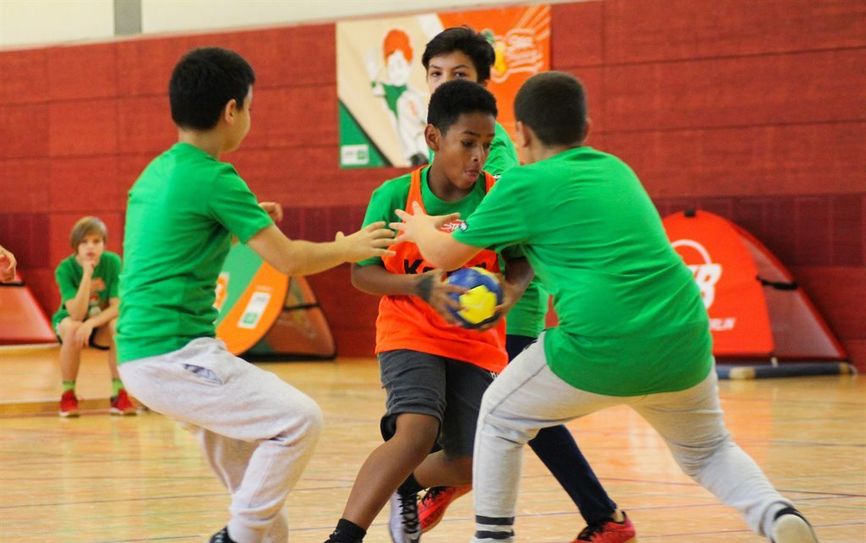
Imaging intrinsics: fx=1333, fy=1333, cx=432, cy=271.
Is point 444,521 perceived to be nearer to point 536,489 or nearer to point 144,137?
point 536,489

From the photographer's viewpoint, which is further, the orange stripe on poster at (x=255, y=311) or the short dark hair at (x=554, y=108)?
the orange stripe on poster at (x=255, y=311)

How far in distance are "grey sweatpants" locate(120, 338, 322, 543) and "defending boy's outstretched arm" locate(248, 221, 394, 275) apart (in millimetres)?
278

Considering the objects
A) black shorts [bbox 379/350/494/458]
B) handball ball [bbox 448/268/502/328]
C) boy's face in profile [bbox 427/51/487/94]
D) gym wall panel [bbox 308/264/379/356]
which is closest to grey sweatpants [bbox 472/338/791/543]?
handball ball [bbox 448/268/502/328]

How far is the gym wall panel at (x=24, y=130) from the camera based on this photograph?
43.7ft

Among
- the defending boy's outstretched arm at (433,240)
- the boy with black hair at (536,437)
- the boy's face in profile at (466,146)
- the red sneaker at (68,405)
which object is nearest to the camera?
the defending boy's outstretched arm at (433,240)

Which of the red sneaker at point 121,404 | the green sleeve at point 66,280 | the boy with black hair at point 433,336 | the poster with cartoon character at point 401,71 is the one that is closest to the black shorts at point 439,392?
the boy with black hair at point 433,336

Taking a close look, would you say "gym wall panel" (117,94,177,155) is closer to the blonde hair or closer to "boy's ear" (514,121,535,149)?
the blonde hair

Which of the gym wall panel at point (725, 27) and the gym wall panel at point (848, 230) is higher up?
the gym wall panel at point (725, 27)

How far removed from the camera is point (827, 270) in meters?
9.98

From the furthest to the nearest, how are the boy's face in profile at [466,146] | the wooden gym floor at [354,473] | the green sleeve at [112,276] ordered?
the green sleeve at [112,276]
the wooden gym floor at [354,473]
the boy's face in profile at [466,146]

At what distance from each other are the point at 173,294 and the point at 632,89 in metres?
7.84

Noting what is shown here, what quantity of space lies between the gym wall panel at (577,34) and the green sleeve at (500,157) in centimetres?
682

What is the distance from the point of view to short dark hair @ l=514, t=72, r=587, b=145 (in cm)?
338

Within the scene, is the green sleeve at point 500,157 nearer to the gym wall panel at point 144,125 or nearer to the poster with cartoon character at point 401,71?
the poster with cartoon character at point 401,71
